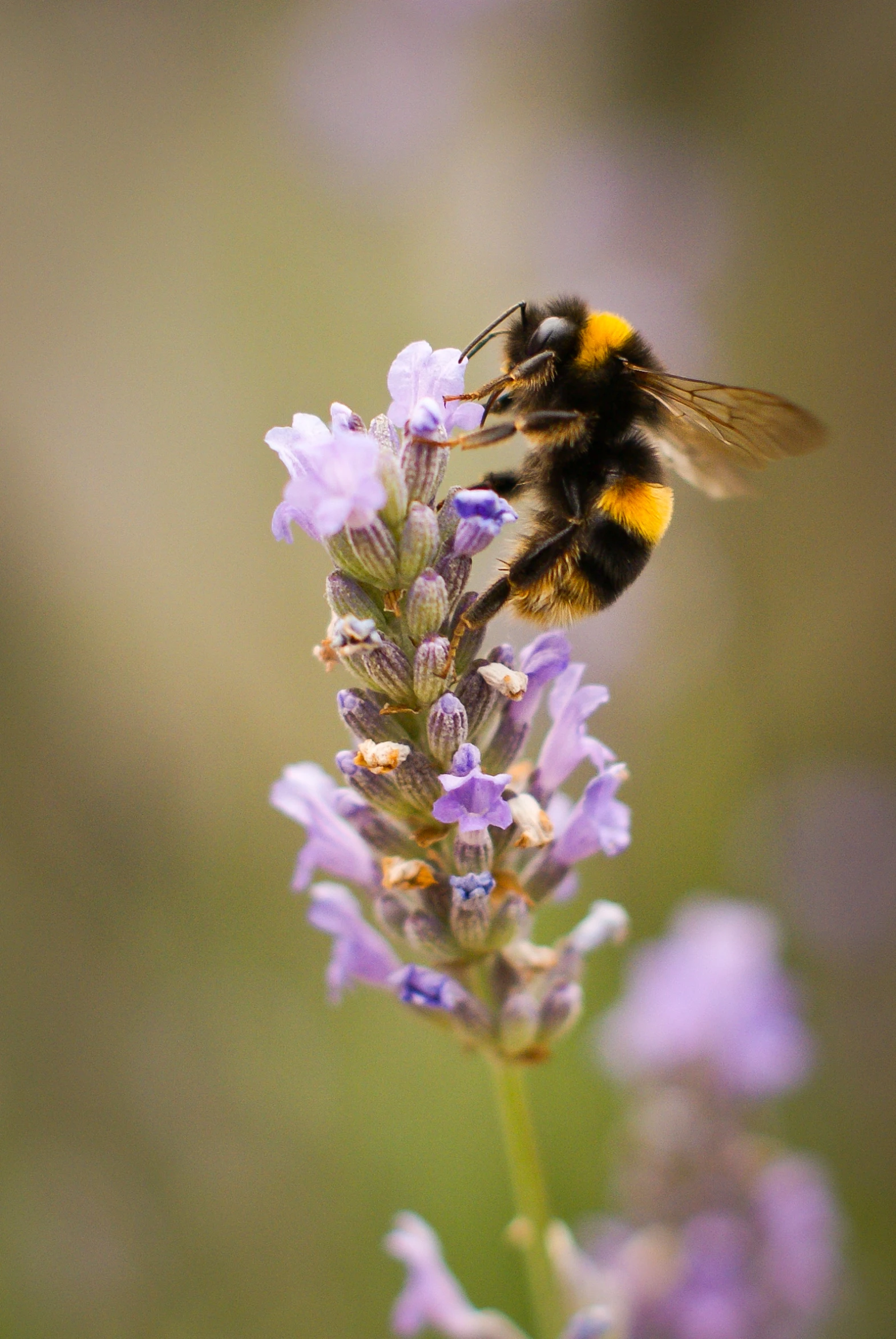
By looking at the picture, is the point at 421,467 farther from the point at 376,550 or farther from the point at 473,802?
the point at 473,802

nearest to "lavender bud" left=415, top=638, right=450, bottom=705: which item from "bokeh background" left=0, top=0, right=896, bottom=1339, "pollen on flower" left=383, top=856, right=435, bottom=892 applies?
"pollen on flower" left=383, top=856, right=435, bottom=892

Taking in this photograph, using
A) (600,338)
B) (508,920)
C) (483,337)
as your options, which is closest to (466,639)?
(508,920)

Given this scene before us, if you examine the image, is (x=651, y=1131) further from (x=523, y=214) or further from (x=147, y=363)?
(x=147, y=363)

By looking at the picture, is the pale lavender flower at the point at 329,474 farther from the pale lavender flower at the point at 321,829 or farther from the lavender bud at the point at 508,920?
the lavender bud at the point at 508,920

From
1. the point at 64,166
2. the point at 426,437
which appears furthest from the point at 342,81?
the point at 426,437

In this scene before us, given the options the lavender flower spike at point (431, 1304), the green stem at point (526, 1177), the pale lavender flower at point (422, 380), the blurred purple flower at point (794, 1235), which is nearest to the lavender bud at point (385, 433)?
the pale lavender flower at point (422, 380)

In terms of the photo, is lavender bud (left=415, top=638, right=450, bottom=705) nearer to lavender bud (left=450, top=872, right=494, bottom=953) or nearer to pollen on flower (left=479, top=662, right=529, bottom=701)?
pollen on flower (left=479, top=662, right=529, bottom=701)
